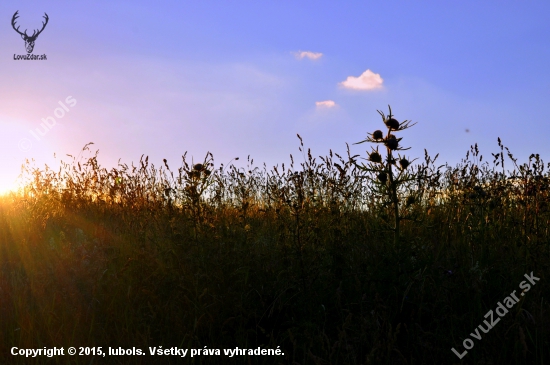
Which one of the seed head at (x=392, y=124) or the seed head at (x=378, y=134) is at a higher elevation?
the seed head at (x=392, y=124)

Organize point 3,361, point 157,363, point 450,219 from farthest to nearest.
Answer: point 450,219 < point 3,361 < point 157,363

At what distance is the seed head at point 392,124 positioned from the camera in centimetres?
307

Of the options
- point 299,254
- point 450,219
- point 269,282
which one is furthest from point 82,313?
point 450,219

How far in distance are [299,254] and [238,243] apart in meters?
0.57

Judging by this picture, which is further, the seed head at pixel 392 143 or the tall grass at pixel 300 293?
the seed head at pixel 392 143

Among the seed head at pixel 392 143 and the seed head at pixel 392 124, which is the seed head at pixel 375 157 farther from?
the seed head at pixel 392 124

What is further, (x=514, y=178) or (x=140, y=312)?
(x=514, y=178)

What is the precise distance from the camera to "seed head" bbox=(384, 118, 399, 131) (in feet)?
10.1

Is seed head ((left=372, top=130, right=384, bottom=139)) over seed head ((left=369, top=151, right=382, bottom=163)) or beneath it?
over

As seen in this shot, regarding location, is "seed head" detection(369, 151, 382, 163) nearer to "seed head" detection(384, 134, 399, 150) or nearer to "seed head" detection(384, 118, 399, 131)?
"seed head" detection(384, 134, 399, 150)

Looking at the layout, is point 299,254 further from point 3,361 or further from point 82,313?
point 3,361

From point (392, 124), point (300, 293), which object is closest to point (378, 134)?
point (392, 124)

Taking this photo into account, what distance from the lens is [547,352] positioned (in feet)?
7.50

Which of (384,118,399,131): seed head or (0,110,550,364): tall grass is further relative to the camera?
(384,118,399,131): seed head
